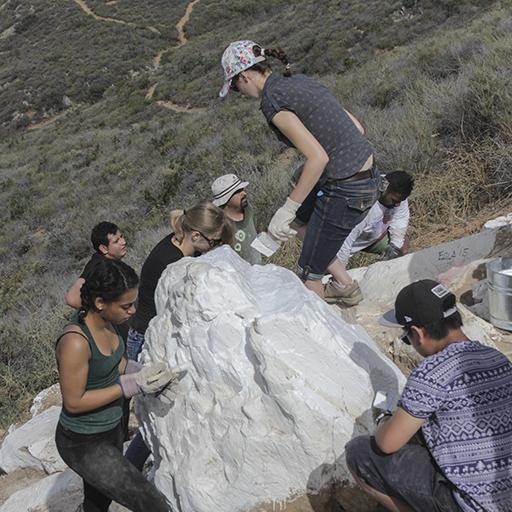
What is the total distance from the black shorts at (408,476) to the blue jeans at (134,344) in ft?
5.18

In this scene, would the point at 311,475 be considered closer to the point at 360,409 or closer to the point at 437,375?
the point at 360,409

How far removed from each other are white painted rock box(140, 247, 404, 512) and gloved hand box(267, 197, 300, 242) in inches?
18.8

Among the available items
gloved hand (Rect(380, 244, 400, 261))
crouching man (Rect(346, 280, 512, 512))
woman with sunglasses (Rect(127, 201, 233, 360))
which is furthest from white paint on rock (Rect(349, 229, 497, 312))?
crouching man (Rect(346, 280, 512, 512))

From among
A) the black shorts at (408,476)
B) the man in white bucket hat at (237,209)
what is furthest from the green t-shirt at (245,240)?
the black shorts at (408,476)

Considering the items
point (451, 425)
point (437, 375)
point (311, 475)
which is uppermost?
point (437, 375)

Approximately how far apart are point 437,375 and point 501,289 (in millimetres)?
1807

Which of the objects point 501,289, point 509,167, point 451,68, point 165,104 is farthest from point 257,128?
point 165,104

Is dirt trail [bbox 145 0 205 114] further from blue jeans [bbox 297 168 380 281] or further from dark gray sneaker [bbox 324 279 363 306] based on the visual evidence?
blue jeans [bbox 297 168 380 281]

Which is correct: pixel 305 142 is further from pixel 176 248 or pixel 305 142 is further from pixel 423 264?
pixel 423 264

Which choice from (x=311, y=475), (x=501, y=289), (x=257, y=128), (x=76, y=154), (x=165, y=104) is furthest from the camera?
(x=165, y=104)

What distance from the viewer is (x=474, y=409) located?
6.73 ft

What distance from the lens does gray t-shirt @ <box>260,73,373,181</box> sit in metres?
3.16

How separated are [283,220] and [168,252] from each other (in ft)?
2.15

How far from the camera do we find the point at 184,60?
29047 millimetres
